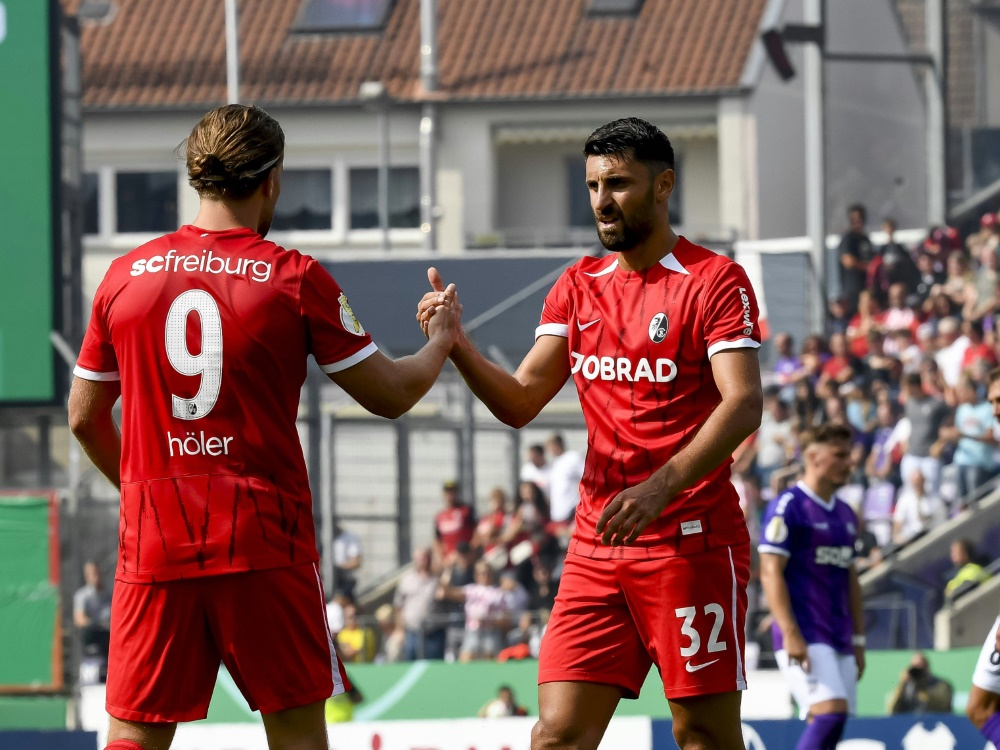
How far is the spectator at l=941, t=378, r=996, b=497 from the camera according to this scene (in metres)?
13.8

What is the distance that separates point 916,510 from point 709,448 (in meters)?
9.56

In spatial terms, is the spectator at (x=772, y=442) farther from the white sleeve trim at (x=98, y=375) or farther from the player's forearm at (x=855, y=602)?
the white sleeve trim at (x=98, y=375)

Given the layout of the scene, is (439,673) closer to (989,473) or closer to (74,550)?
(74,550)

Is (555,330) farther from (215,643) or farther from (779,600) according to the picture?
(779,600)

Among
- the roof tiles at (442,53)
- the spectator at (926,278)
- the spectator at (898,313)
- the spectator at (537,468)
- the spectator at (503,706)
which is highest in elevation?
the roof tiles at (442,53)

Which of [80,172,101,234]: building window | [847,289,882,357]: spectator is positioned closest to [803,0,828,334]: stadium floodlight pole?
[847,289,882,357]: spectator

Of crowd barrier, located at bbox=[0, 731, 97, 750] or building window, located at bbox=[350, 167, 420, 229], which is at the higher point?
building window, located at bbox=[350, 167, 420, 229]

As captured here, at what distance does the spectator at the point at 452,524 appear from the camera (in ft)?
49.0

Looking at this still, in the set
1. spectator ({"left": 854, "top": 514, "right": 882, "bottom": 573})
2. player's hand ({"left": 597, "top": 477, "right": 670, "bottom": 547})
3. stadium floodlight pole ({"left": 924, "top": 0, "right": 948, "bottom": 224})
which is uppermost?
stadium floodlight pole ({"left": 924, "top": 0, "right": 948, "bottom": 224})

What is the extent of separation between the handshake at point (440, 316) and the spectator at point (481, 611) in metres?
8.52

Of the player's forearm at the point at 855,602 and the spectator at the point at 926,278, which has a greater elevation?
the spectator at the point at 926,278

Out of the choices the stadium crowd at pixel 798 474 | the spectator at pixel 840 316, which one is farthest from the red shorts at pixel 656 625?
the spectator at pixel 840 316

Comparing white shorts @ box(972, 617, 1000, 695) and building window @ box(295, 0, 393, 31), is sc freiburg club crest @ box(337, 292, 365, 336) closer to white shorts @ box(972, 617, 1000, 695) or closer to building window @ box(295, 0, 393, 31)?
white shorts @ box(972, 617, 1000, 695)

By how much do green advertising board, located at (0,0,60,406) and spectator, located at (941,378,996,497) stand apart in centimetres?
770
